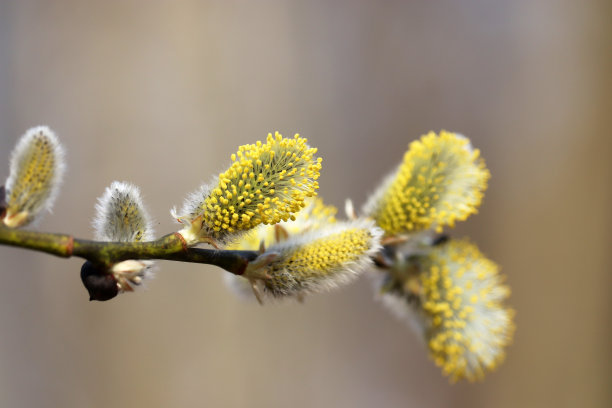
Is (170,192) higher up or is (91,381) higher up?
(170,192)

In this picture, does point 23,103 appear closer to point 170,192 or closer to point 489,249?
point 170,192

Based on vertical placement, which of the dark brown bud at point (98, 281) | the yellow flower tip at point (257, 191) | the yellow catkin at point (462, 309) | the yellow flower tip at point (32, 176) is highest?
the yellow flower tip at point (32, 176)

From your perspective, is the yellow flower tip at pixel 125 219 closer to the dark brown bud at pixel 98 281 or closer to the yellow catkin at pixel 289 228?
the dark brown bud at pixel 98 281

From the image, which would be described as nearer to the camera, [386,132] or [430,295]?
[430,295]

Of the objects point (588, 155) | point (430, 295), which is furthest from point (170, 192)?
point (588, 155)

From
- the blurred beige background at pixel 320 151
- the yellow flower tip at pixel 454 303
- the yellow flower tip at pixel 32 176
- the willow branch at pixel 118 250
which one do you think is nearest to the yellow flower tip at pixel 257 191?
the willow branch at pixel 118 250

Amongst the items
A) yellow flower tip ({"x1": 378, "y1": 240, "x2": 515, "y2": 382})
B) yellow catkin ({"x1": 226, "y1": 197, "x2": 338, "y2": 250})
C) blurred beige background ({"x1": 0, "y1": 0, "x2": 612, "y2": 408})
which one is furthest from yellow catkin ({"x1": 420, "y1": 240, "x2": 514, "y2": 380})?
blurred beige background ({"x1": 0, "y1": 0, "x2": 612, "y2": 408})
